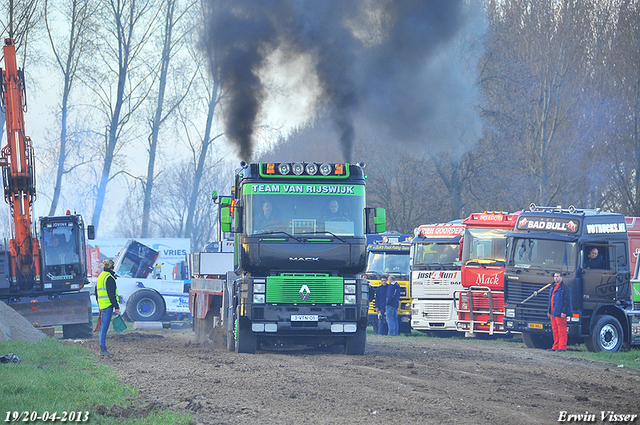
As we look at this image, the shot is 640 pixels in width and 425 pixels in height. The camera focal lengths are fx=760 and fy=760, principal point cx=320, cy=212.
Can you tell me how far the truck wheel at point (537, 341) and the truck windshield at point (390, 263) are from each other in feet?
20.8

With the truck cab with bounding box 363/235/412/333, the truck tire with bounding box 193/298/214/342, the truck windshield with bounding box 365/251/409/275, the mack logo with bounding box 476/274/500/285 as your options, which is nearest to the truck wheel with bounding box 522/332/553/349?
the mack logo with bounding box 476/274/500/285

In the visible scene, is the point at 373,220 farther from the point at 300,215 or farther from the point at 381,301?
the point at 381,301

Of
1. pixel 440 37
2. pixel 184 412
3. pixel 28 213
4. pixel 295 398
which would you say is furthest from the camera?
pixel 440 37

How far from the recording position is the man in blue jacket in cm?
2367

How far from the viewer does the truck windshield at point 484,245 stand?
21.7 metres

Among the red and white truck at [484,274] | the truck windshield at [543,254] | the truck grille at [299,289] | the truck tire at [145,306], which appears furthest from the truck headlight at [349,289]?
the truck tire at [145,306]

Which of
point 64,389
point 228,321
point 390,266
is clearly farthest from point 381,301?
point 64,389

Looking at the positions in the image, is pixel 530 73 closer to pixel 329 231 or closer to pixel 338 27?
pixel 338 27

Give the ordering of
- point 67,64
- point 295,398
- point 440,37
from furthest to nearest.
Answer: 1. point 67,64
2. point 440,37
3. point 295,398

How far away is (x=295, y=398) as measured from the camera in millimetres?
9609

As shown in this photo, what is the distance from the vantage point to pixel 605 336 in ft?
60.6

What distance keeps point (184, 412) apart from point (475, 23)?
2846 centimetres

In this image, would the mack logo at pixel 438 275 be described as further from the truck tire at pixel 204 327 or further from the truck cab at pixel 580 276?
the truck tire at pixel 204 327

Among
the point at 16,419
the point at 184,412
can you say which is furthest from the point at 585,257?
the point at 16,419
